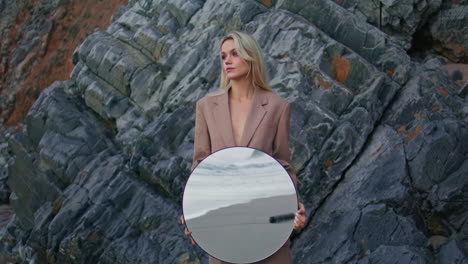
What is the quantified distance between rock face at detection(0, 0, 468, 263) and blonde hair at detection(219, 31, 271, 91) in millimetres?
4805

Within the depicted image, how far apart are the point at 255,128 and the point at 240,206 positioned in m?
0.54

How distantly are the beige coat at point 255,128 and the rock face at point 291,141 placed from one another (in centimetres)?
458

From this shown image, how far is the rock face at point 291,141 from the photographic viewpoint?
7.63 meters

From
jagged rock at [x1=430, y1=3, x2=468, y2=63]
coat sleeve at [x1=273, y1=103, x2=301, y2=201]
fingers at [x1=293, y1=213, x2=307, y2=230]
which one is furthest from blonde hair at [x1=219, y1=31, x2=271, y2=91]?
jagged rock at [x1=430, y1=3, x2=468, y2=63]

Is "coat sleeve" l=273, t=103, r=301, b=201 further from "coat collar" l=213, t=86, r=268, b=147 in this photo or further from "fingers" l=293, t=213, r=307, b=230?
"fingers" l=293, t=213, r=307, b=230

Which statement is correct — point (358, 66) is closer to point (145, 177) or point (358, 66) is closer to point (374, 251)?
point (374, 251)

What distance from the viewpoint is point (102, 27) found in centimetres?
1608

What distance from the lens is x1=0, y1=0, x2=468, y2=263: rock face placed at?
763 centimetres

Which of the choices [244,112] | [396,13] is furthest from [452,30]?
[244,112]

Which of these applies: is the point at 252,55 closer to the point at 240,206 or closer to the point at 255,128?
the point at 255,128

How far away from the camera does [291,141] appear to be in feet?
26.1

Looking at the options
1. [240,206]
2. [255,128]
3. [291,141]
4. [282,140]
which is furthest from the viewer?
[291,141]

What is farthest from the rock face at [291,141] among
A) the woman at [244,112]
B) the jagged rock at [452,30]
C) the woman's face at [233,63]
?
the woman's face at [233,63]

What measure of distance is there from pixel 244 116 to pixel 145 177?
6051mm
